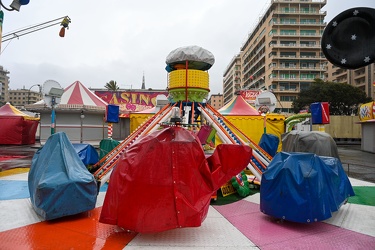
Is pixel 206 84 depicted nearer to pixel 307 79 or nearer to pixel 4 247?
pixel 4 247

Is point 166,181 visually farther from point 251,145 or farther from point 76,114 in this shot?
point 76,114

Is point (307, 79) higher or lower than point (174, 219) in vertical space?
higher

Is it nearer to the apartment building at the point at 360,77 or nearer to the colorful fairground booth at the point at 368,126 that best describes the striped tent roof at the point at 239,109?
the colorful fairground booth at the point at 368,126

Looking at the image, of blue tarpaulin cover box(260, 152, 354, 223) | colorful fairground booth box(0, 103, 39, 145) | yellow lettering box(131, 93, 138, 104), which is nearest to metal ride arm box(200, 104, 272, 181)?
blue tarpaulin cover box(260, 152, 354, 223)

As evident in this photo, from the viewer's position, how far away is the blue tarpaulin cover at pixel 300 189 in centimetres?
441

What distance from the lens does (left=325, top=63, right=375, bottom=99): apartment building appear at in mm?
58094

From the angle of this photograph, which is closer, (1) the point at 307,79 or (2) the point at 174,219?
A: (2) the point at 174,219

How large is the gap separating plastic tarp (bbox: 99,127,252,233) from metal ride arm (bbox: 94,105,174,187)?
2.24m

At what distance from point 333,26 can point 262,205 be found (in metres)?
3.11

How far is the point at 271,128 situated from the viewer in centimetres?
1762

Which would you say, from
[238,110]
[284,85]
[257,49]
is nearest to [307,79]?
[284,85]

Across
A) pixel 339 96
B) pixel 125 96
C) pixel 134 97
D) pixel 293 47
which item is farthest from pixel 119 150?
pixel 293 47

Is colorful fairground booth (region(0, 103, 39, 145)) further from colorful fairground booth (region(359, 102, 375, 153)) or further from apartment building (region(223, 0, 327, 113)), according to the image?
apartment building (region(223, 0, 327, 113))

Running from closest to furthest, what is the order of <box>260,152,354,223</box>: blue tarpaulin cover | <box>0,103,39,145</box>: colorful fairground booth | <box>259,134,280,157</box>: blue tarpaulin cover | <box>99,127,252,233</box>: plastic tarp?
1. <box>99,127,252,233</box>: plastic tarp
2. <box>260,152,354,223</box>: blue tarpaulin cover
3. <box>259,134,280,157</box>: blue tarpaulin cover
4. <box>0,103,39,145</box>: colorful fairground booth
